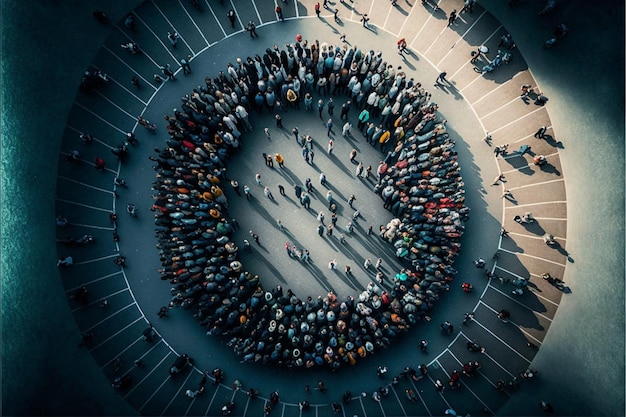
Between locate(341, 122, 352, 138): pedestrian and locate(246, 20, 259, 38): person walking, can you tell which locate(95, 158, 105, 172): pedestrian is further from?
locate(341, 122, 352, 138): pedestrian

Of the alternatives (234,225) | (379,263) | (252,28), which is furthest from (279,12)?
(379,263)

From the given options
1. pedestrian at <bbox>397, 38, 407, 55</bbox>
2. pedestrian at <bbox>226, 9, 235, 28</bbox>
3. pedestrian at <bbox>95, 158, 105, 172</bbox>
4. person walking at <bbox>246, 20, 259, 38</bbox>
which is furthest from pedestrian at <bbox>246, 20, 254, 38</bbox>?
pedestrian at <bbox>95, 158, 105, 172</bbox>

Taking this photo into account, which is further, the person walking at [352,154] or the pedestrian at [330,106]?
the pedestrian at [330,106]

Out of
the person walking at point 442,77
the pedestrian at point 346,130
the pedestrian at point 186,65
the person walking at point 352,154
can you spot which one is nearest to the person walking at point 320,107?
the pedestrian at point 346,130

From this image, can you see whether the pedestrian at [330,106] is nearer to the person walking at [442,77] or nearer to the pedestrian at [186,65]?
the person walking at [442,77]

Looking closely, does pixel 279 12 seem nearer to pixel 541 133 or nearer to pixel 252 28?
pixel 252 28

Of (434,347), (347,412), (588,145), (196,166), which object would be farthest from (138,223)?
(588,145)

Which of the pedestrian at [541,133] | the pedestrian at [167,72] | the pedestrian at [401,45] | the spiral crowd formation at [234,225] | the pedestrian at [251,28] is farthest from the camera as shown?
the pedestrian at [251,28]
